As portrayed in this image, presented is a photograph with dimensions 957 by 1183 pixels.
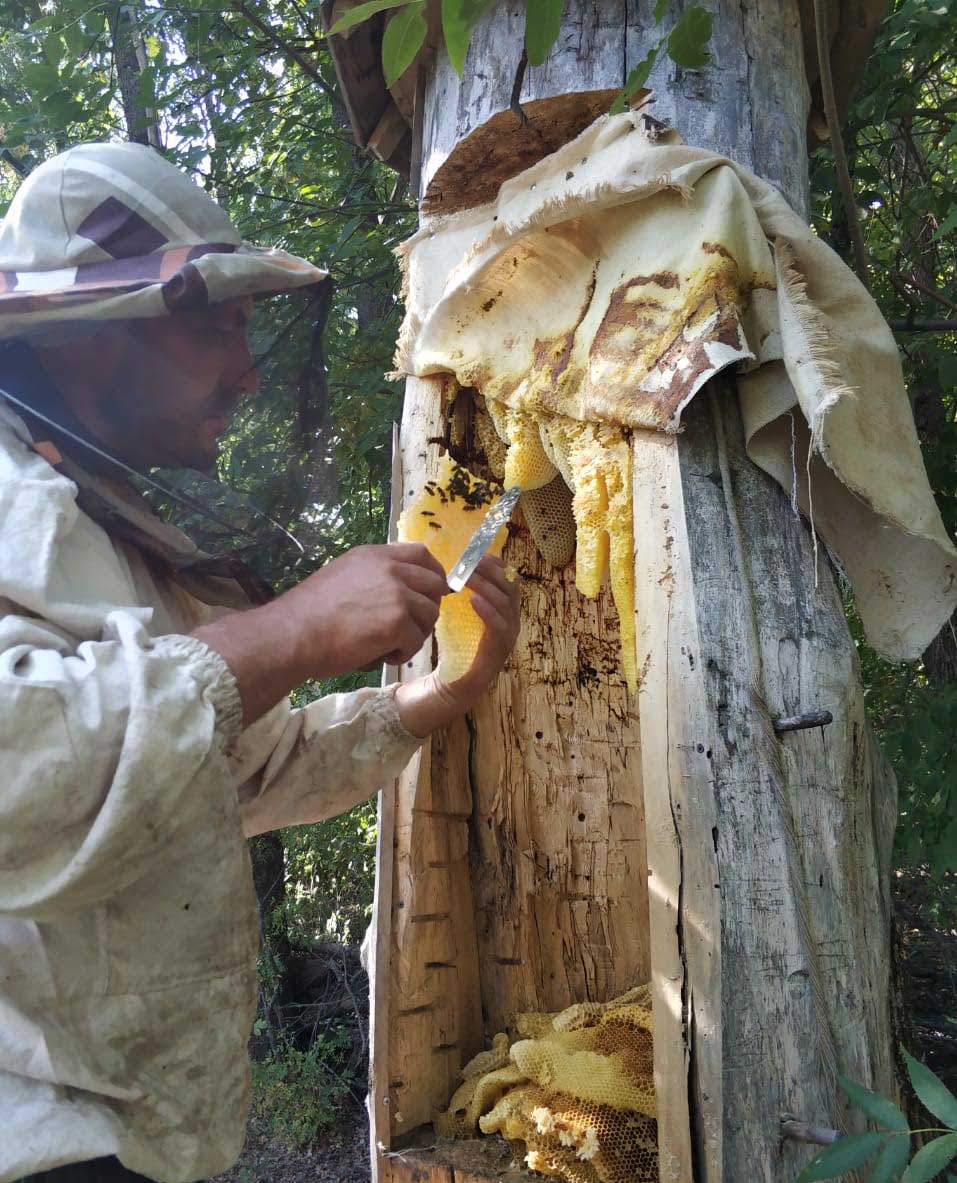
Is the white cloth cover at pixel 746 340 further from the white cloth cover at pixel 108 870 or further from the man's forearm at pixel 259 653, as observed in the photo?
the white cloth cover at pixel 108 870

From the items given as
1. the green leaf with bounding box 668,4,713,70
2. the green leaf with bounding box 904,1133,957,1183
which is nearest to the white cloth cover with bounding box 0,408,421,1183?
the green leaf with bounding box 904,1133,957,1183

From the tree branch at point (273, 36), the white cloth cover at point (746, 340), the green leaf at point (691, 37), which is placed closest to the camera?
the green leaf at point (691, 37)

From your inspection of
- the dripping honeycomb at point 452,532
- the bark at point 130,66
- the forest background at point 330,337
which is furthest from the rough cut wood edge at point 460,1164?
the bark at point 130,66

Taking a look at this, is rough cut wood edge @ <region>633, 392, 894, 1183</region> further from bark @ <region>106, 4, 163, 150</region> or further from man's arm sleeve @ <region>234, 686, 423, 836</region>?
bark @ <region>106, 4, 163, 150</region>

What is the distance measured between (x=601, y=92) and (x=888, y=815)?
170 cm

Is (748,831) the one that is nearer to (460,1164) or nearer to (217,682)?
(217,682)

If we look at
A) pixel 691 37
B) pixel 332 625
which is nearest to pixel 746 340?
pixel 691 37

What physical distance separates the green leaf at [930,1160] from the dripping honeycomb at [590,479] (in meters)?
0.93

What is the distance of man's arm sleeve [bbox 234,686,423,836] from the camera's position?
2.23m

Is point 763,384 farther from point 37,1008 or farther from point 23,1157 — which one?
point 23,1157

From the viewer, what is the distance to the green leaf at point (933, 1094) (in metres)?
1.31

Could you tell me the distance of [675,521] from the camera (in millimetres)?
1882

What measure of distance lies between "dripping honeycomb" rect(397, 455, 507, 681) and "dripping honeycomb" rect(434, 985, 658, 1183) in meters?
0.87

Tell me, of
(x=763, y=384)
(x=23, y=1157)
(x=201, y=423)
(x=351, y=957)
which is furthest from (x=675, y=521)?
(x=351, y=957)
